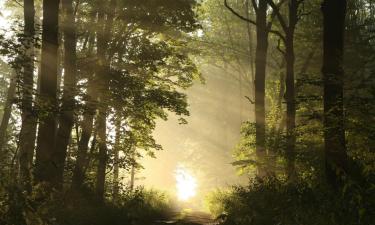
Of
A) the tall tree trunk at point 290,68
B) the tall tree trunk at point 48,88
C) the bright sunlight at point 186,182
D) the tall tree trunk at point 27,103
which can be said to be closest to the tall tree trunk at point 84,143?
the tall tree trunk at point 27,103

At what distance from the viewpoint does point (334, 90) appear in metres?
9.97

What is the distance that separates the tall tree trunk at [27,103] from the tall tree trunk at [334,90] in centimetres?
602

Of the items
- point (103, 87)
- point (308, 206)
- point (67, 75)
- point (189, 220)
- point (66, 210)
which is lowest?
point (189, 220)

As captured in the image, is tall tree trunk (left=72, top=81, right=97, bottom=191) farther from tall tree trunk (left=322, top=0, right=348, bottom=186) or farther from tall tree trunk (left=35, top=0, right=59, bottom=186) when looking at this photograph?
tall tree trunk (left=322, top=0, right=348, bottom=186)

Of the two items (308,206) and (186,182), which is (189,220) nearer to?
(308,206)

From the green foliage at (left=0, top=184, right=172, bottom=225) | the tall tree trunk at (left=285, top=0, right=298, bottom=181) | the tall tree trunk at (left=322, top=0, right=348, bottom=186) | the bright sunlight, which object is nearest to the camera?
the green foliage at (left=0, top=184, right=172, bottom=225)

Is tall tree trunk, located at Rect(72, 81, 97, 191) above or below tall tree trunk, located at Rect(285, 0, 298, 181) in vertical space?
below

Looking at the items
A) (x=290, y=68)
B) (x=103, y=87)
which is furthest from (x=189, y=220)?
(x=290, y=68)

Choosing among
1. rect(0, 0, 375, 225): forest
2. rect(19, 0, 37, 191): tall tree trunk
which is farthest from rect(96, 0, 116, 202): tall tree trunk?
rect(19, 0, 37, 191): tall tree trunk

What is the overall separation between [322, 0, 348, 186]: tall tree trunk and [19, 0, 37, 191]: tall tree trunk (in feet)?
19.7

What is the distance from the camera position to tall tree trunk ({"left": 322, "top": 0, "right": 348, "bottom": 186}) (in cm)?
941

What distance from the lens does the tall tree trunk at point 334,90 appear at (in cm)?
941

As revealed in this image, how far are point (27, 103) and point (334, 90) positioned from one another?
275 inches

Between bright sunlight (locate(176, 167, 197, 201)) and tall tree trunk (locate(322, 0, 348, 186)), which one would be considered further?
bright sunlight (locate(176, 167, 197, 201))
